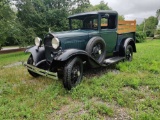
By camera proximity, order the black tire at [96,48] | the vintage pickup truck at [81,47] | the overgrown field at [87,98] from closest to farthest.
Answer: the overgrown field at [87,98]
the vintage pickup truck at [81,47]
the black tire at [96,48]

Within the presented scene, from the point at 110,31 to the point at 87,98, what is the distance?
2.40 metres

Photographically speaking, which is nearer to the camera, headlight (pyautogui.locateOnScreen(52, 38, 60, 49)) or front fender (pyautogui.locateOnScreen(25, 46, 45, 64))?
headlight (pyautogui.locateOnScreen(52, 38, 60, 49))

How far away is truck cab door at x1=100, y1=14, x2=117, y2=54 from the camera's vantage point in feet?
15.2

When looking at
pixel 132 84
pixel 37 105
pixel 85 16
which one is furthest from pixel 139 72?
pixel 37 105

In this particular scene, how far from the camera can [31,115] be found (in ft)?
8.19

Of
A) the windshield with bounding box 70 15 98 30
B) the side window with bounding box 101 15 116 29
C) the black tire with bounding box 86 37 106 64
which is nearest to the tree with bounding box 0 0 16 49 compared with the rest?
the windshield with bounding box 70 15 98 30

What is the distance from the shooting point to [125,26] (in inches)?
210

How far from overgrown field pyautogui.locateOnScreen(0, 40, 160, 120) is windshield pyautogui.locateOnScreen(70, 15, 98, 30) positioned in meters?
1.56

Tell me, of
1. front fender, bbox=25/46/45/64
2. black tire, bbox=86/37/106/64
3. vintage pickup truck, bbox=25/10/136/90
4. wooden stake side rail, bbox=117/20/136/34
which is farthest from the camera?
wooden stake side rail, bbox=117/20/136/34

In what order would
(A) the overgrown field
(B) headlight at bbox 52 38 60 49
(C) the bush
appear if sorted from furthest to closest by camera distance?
(C) the bush < (B) headlight at bbox 52 38 60 49 < (A) the overgrown field

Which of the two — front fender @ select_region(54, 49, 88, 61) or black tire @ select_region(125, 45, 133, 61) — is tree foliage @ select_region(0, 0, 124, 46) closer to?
black tire @ select_region(125, 45, 133, 61)

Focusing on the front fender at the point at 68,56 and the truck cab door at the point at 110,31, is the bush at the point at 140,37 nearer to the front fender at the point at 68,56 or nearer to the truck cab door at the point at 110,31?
the truck cab door at the point at 110,31

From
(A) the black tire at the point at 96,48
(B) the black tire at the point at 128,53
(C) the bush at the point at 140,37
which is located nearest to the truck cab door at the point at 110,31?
(A) the black tire at the point at 96,48

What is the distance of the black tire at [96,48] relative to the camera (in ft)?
12.7
